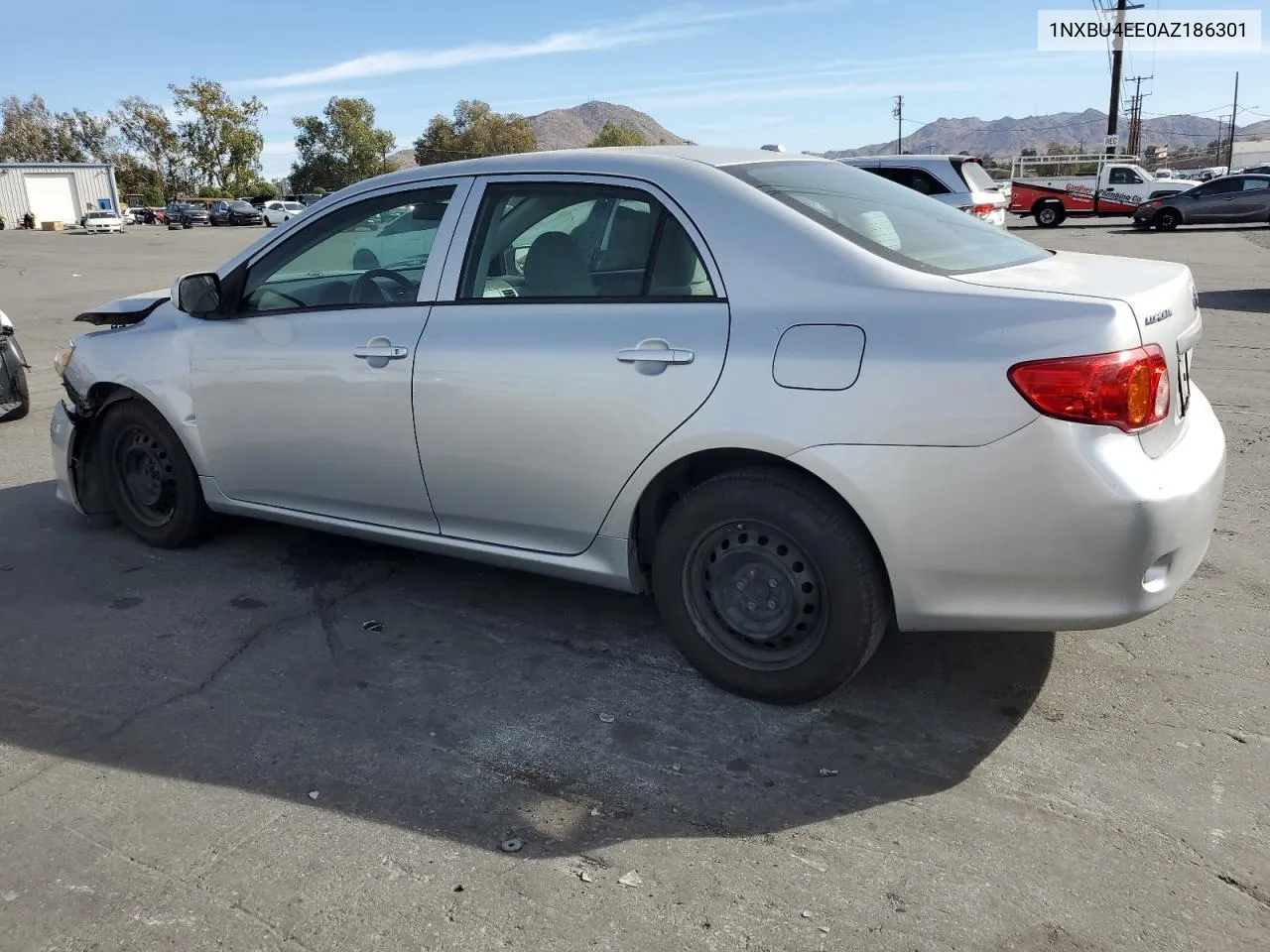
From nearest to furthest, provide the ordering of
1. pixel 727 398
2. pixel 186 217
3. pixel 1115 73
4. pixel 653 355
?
pixel 727 398, pixel 653 355, pixel 1115 73, pixel 186 217

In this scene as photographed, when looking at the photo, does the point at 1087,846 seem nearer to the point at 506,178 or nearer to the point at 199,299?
the point at 506,178

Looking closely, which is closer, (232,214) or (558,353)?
(558,353)

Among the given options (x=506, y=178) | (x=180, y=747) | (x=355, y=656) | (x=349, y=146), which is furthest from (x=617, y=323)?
(x=349, y=146)

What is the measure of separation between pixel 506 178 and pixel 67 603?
2.55 meters

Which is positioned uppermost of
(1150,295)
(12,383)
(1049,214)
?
(1150,295)

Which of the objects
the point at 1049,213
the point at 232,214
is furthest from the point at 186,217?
the point at 1049,213

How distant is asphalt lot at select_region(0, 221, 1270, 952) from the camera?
238 cm

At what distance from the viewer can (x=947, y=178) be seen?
45.8 ft

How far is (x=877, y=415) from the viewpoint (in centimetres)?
283

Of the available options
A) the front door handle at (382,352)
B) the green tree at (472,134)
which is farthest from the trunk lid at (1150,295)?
the green tree at (472,134)

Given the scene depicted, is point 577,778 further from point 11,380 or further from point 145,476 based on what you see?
point 11,380

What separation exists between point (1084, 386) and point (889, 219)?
1.05m

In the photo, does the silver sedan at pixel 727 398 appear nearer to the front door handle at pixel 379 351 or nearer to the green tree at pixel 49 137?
the front door handle at pixel 379 351

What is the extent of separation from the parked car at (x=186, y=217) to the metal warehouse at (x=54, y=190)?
4735 mm
